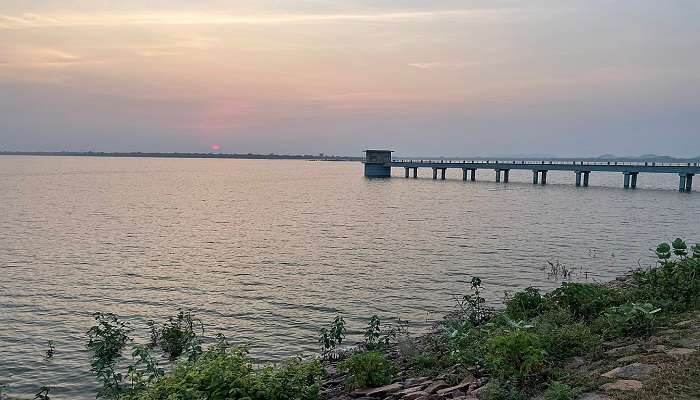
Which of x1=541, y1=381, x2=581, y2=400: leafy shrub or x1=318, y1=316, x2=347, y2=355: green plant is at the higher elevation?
x1=541, y1=381, x2=581, y2=400: leafy shrub

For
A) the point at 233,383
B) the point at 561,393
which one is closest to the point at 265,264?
the point at 233,383

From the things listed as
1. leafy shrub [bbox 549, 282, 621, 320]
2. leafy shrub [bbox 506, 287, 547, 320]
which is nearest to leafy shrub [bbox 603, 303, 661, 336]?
leafy shrub [bbox 549, 282, 621, 320]

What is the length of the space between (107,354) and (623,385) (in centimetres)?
1199

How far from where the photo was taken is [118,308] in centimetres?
1903

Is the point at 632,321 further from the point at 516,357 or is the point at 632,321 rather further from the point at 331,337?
the point at 331,337

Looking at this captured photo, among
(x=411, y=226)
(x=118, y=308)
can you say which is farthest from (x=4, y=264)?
(x=411, y=226)

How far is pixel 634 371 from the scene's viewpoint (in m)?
7.80

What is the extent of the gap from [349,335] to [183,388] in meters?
8.45

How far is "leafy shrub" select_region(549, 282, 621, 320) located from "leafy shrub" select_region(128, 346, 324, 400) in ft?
20.4

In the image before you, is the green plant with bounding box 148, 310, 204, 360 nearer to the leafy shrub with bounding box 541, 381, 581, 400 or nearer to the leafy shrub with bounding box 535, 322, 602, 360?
the leafy shrub with bounding box 535, 322, 602, 360

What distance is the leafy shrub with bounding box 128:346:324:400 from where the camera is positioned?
26.5 ft

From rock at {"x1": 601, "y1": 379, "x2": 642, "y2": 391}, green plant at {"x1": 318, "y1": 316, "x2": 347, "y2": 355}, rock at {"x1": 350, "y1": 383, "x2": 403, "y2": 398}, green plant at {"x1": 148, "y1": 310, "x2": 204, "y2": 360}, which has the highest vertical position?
rock at {"x1": 601, "y1": 379, "x2": 642, "y2": 391}

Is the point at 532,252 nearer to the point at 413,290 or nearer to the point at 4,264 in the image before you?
the point at 413,290

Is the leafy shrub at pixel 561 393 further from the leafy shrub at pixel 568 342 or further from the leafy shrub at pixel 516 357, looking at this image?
the leafy shrub at pixel 568 342
